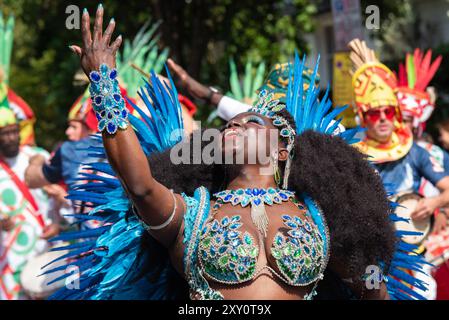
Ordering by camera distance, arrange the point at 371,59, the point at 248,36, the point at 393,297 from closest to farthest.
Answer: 1. the point at 393,297
2. the point at 371,59
3. the point at 248,36

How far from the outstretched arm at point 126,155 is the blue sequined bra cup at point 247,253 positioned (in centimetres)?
24

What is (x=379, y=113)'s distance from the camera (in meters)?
6.11

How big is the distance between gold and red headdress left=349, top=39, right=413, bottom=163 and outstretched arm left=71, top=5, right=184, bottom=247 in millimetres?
2803

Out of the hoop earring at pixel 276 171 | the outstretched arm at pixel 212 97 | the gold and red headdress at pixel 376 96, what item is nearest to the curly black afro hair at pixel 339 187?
the hoop earring at pixel 276 171

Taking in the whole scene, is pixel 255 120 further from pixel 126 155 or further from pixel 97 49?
pixel 97 49

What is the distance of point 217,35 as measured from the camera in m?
11.4

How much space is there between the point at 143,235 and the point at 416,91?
12.9 feet

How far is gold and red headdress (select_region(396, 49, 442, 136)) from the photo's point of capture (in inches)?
273

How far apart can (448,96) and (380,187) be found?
9.43 meters

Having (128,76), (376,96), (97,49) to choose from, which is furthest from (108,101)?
(128,76)

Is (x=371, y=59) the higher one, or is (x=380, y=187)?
(x=371, y=59)

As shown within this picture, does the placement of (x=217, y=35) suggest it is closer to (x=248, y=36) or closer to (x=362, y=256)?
(x=248, y=36)

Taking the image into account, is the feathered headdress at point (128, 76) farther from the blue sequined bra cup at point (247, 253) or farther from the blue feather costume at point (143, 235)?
the blue sequined bra cup at point (247, 253)
